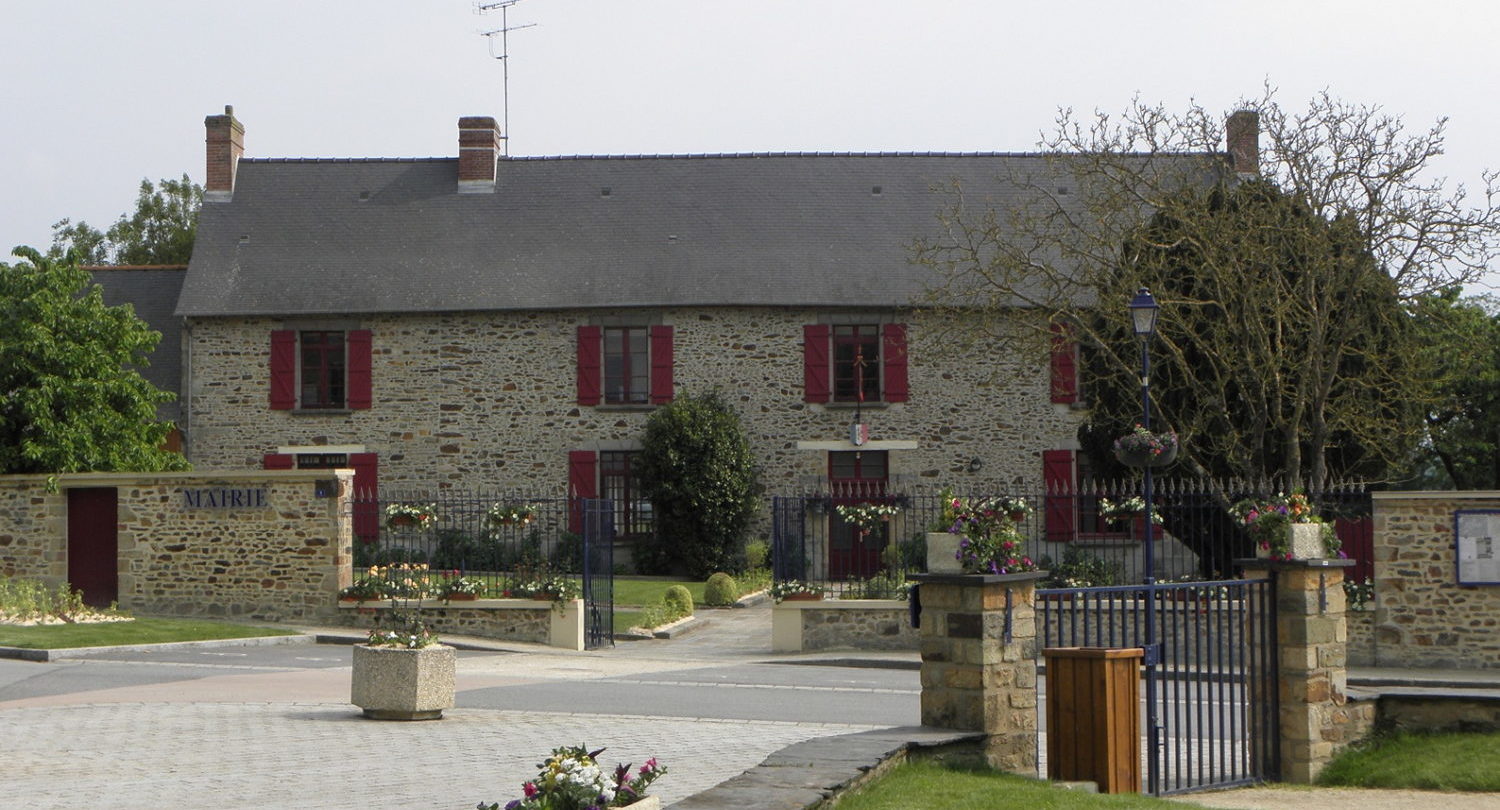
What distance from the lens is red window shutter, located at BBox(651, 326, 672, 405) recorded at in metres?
28.2

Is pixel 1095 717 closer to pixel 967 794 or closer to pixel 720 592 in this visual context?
pixel 967 794

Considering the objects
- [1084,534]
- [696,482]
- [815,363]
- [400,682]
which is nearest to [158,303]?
[696,482]

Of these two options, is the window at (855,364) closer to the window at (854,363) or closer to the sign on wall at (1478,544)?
the window at (854,363)

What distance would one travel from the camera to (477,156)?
102 ft

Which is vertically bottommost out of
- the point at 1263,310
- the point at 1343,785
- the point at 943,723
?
the point at 1343,785

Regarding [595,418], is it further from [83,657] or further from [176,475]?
[83,657]

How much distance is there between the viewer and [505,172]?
31.5 m

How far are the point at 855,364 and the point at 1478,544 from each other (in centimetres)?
1355

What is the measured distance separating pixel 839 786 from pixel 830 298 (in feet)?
71.1

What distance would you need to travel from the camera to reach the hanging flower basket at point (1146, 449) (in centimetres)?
1469

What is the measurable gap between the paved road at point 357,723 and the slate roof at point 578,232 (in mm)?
11778

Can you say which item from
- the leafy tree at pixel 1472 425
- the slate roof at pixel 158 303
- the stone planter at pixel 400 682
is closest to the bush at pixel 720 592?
the slate roof at pixel 158 303

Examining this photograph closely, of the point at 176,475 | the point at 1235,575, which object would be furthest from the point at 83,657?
the point at 1235,575

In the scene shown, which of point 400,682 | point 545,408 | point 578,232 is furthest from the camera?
point 578,232
